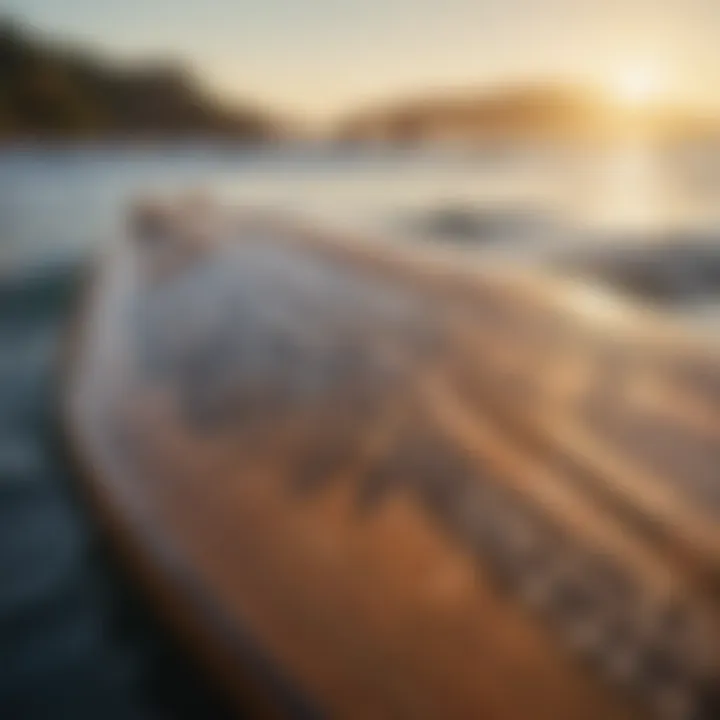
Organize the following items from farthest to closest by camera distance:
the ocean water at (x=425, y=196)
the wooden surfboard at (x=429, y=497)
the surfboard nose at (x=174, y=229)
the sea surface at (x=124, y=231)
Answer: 1. the ocean water at (x=425, y=196)
2. the surfboard nose at (x=174, y=229)
3. the sea surface at (x=124, y=231)
4. the wooden surfboard at (x=429, y=497)

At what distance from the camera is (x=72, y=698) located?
1.00 metres

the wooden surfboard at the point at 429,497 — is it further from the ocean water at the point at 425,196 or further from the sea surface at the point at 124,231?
the ocean water at the point at 425,196

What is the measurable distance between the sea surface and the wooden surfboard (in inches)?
2.7

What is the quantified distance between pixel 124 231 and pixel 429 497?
223cm

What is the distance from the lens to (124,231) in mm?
3055

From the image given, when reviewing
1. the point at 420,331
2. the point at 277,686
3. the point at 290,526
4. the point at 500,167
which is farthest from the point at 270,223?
the point at 500,167

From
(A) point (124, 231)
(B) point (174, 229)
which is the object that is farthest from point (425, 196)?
(B) point (174, 229)

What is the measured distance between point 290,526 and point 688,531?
368 mm

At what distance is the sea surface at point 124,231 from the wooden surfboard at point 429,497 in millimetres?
69

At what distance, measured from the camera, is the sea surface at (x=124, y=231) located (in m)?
1.08

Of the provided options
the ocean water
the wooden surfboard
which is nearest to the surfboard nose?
the ocean water

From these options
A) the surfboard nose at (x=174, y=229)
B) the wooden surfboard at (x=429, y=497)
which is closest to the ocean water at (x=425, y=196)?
the surfboard nose at (x=174, y=229)

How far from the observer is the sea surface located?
3.53ft

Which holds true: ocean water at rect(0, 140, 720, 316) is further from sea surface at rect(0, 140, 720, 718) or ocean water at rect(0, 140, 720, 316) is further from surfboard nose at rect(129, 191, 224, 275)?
surfboard nose at rect(129, 191, 224, 275)
